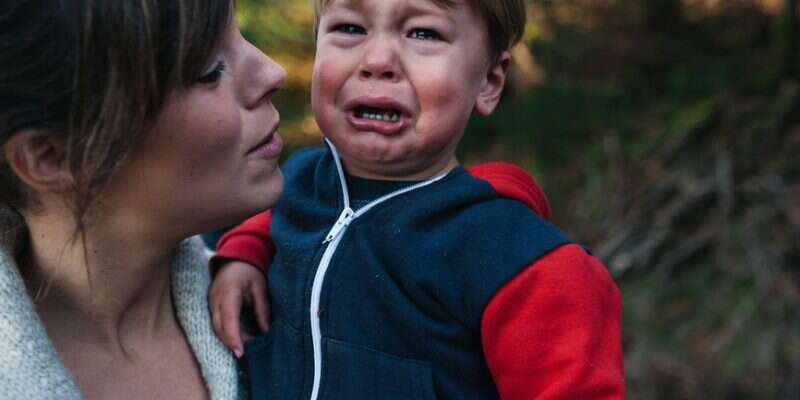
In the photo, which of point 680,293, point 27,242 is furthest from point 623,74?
point 27,242

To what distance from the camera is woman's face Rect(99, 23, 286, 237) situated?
1670mm

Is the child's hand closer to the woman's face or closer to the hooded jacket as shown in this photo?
the hooded jacket

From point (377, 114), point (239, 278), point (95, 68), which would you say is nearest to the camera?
point (95, 68)

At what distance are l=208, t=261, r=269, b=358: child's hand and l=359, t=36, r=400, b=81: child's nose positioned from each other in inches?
15.8

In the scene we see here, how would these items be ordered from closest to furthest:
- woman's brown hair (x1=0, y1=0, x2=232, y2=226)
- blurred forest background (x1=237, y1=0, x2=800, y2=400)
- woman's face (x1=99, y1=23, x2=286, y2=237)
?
woman's brown hair (x1=0, y1=0, x2=232, y2=226)
woman's face (x1=99, y1=23, x2=286, y2=237)
blurred forest background (x1=237, y1=0, x2=800, y2=400)

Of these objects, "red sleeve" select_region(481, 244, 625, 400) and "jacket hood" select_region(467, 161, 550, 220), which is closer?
"red sleeve" select_region(481, 244, 625, 400)

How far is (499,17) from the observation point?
6.35ft

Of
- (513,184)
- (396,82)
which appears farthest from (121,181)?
(513,184)

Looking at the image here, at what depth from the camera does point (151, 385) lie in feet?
5.91

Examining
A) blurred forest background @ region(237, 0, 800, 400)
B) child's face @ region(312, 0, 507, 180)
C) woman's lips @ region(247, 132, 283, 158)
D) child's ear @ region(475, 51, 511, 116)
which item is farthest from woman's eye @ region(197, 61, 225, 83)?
blurred forest background @ region(237, 0, 800, 400)

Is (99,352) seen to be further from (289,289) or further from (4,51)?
(4,51)

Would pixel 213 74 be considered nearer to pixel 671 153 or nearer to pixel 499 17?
pixel 499 17

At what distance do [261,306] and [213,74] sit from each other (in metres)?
0.45

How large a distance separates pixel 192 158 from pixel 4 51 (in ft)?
0.99
